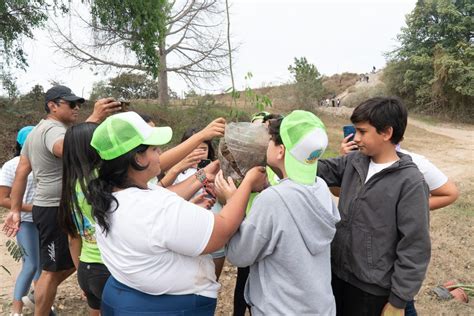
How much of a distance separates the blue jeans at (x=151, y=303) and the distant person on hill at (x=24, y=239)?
1.79 meters

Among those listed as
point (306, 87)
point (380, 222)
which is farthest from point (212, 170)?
point (306, 87)

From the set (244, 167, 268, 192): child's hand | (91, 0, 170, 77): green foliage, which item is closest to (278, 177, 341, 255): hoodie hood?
(244, 167, 268, 192): child's hand

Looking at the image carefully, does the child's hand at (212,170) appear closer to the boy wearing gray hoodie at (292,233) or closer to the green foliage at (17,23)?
the boy wearing gray hoodie at (292,233)

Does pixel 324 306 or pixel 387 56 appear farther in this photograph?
pixel 387 56

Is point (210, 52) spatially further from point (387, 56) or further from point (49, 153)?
point (387, 56)

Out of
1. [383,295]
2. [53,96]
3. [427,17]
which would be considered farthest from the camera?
[427,17]

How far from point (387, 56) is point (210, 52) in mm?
16640

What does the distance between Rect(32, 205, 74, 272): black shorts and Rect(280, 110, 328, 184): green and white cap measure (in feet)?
6.21

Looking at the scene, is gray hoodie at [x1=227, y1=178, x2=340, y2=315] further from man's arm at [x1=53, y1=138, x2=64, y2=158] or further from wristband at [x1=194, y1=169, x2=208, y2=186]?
man's arm at [x1=53, y1=138, x2=64, y2=158]

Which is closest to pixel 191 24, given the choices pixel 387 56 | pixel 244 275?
pixel 244 275

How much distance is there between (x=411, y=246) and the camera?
1.66 m

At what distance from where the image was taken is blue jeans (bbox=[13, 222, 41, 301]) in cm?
294

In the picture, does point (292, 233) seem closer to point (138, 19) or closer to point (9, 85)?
point (138, 19)

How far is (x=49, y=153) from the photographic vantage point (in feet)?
8.50
